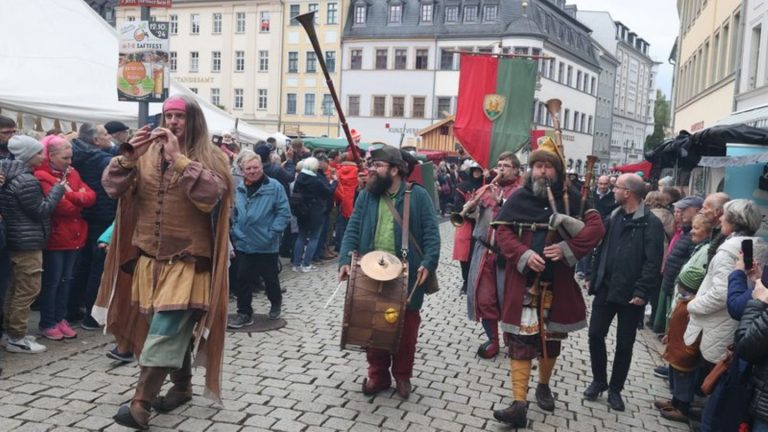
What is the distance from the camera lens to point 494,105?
11148mm

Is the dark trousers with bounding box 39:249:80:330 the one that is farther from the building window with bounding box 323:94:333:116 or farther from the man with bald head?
the building window with bounding box 323:94:333:116

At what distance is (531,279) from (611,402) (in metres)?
1.36

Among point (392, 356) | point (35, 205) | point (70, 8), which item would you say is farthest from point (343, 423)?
point (70, 8)

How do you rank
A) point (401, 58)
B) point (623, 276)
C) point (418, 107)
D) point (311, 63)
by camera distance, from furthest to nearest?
point (311, 63) → point (401, 58) → point (418, 107) → point (623, 276)

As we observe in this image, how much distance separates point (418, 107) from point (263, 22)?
45.1 feet

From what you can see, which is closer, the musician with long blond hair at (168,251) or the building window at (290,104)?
the musician with long blond hair at (168,251)

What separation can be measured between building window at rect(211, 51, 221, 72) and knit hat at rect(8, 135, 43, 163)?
52165 mm

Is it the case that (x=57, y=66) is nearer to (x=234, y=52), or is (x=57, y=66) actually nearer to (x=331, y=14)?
(x=331, y=14)

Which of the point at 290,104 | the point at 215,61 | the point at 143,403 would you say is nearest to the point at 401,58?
the point at 290,104

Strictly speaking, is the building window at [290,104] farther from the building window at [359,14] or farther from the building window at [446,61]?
the building window at [446,61]

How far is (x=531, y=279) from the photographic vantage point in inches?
203

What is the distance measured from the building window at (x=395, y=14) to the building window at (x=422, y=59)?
3128 millimetres

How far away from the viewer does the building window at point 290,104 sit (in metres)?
54.8

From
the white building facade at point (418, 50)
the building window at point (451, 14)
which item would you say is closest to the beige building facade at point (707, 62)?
the white building facade at point (418, 50)
